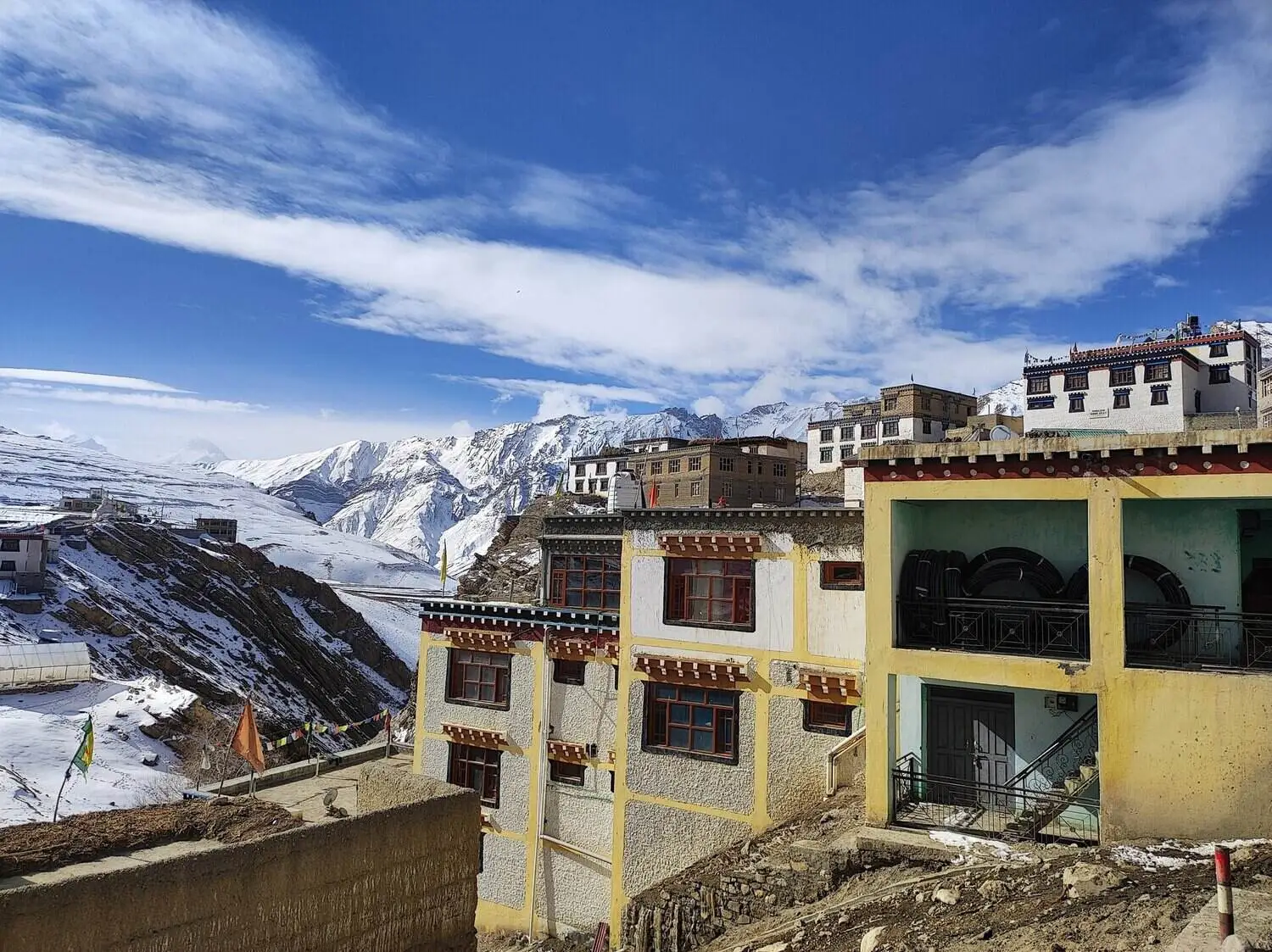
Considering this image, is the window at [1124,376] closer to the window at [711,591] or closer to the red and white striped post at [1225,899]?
the window at [711,591]

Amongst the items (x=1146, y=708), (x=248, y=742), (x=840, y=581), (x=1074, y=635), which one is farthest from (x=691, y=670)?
(x=248, y=742)

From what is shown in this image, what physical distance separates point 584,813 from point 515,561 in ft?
103

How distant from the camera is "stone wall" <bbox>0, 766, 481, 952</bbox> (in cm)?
1064

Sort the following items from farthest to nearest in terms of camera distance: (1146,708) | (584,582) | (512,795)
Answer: (584,582), (512,795), (1146,708)

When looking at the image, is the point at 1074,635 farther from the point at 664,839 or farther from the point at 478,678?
the point at 478,678

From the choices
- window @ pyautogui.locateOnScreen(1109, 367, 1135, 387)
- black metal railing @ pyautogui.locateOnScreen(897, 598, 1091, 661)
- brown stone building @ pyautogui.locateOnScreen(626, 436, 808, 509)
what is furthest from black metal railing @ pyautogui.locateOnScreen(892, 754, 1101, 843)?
brown stone building @ pyautogui.locateOnScreen(626, 436, 808, 509)

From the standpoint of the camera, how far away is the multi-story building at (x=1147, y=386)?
42688 mm

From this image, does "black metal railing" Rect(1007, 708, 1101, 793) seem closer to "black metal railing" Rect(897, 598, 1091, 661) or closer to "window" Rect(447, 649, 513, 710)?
"black metal railing" Rect(897, 598, 1091, 661)

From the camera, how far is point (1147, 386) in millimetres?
43875

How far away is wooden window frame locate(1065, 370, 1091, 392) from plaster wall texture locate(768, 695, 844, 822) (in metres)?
35.4

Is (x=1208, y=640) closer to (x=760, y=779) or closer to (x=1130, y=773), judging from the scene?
(x=1130, y=773)

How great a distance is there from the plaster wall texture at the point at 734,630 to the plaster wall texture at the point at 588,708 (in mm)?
2719

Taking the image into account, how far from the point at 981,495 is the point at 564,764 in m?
14.1

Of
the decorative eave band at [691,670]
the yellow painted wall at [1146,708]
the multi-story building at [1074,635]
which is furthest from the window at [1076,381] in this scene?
the yellow painted wall at [1146,708]
